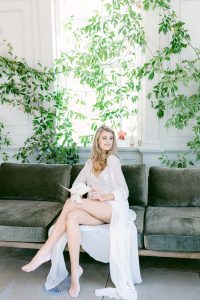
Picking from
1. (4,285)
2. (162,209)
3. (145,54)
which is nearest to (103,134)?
(162,209)

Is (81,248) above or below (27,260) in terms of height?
above

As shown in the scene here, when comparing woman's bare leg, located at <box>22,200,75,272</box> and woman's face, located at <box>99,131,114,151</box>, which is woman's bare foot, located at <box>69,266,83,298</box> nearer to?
woman's bare leg, located at <box>22,200,75,272</box>

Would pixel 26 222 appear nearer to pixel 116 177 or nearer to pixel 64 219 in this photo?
pixel 64 219

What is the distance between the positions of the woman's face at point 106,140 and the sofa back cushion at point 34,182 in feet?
1.94

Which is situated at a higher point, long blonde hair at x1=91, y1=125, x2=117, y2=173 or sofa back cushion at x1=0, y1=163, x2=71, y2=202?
long blonde hair at x1=91, y1=125, x2=117, y2=173

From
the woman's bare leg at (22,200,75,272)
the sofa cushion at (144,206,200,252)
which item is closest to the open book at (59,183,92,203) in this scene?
the woman's bare leg at (22,200,75,272)

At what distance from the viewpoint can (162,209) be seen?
3.06 metres

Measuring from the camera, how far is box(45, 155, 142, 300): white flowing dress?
8.17 ft

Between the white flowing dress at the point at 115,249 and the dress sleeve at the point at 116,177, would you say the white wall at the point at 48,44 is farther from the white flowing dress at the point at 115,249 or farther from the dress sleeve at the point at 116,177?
the white flowing dress at the point at 115,249

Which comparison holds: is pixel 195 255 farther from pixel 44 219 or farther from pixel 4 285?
pixel 4 285

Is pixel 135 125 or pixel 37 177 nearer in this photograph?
pixel 37 177

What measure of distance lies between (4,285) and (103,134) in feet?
4.78

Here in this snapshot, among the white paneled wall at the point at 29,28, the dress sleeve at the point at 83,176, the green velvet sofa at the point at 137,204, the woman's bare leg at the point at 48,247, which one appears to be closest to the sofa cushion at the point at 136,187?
the green velvet sofa at the point at 137,204

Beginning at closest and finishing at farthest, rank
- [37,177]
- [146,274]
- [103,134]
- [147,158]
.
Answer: [146,274] → [103,134] → [37,177] → [147,158]
